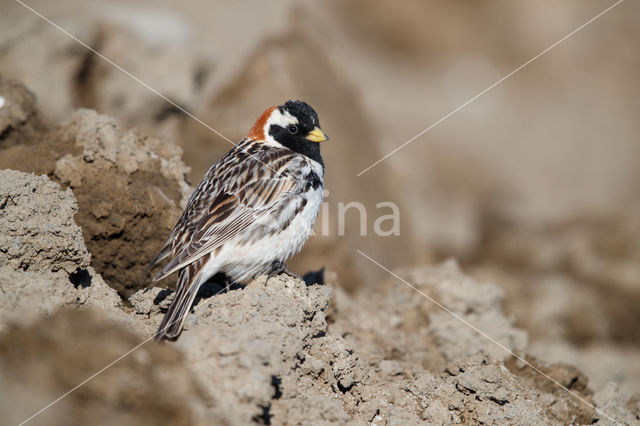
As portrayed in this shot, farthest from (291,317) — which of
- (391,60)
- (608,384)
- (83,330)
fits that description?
(391,60)

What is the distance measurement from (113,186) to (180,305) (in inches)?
64.9

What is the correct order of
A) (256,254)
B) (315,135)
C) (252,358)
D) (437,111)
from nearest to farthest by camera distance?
(252,358), (256,254), (315,135), (437,111)

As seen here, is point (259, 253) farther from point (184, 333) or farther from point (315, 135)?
point (315, 135)

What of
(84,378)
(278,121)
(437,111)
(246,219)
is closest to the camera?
(84,378)

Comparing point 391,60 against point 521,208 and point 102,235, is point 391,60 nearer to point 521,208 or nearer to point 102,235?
point 521,208

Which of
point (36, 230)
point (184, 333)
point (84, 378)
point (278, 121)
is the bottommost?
point (84, 378)

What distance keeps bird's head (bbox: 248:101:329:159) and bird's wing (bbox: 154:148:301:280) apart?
41 centimetres

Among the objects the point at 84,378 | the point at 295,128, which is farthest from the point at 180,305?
the point at 295,128

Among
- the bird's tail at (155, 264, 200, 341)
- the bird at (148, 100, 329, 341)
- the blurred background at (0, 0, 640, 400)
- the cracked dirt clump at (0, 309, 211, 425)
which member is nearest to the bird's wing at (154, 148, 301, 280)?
the bird at (148, 100, 329, 341)

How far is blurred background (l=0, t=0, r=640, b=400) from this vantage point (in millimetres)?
9492

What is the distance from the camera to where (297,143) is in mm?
6203

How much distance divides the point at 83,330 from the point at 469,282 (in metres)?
4.63

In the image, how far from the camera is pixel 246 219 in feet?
17.5

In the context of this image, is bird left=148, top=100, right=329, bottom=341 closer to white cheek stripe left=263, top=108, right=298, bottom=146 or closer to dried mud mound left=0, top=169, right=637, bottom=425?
white cheek stripe left=263, top=108, right=298, bottom=146
